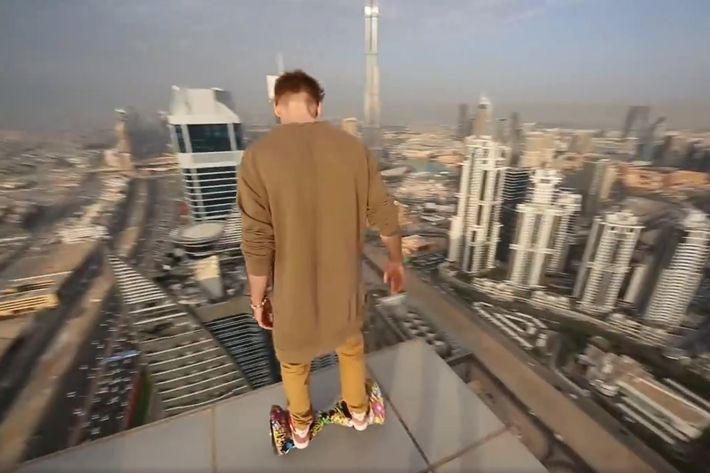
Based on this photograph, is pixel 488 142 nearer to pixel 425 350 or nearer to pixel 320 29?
pixel 320 29

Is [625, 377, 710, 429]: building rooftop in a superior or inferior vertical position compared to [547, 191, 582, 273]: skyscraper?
inferior

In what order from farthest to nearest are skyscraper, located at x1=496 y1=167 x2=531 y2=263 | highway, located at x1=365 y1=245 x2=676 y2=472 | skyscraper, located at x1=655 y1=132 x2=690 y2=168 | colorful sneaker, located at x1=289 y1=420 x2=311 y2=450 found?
skyscraper, located at x1=496 y1=167 x2=531 y2=263 → highway, located at x1=365 y1=245 x2=676 y2=472 → skyscraper, located at x1=655 y1=132 x2=690 y2=168 → colorful sneaker, located at x1=289 y1=420 x2=311 y2=450

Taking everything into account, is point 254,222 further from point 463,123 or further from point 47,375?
point 47,375

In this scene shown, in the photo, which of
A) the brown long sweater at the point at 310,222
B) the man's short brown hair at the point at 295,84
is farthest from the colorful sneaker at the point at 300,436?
the man's short brown hair at the point at 295,84

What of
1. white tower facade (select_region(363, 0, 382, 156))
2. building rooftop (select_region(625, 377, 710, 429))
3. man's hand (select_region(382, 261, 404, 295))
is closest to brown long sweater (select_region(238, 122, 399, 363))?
man's hand (select_region(382, 261, 404, 295))

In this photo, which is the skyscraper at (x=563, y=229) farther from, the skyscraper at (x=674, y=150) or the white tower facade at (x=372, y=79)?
the white tower facade at (x=372, y=79)

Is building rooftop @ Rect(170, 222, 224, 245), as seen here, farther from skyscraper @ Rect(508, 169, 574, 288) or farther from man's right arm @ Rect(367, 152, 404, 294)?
skyscraper @ Rect(508, 169, 574, 288)
